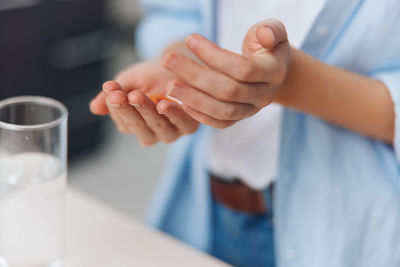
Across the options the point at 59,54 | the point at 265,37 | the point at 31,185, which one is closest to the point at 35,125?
the point at 31,185

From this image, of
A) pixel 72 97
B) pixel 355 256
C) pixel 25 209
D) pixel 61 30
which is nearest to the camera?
pixel 25 209

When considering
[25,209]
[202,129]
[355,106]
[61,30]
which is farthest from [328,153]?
[61,30]

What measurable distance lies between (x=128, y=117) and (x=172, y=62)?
11 cm

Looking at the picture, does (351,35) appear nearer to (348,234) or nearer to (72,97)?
(348,234)

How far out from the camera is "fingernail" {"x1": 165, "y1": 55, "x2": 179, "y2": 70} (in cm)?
36

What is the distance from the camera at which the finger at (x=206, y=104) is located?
38 cm

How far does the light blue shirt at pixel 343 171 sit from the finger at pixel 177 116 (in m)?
0.17

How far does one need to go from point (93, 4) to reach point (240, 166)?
4.18 ft

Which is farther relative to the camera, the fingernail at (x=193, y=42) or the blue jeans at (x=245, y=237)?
the blue jeans at (x=245, y=237)

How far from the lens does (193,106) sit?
39 cm

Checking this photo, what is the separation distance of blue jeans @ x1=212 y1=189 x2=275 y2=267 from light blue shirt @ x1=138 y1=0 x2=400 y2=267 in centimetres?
8

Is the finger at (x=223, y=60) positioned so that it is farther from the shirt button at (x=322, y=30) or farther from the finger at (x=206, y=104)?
the shirt button at (x=322, y=30)

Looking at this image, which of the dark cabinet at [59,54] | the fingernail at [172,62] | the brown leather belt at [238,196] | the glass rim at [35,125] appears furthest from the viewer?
the dark cabinet at [59,54]

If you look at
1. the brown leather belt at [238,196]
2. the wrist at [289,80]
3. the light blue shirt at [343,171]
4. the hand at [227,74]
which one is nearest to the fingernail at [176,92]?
the hand at [227,74]
